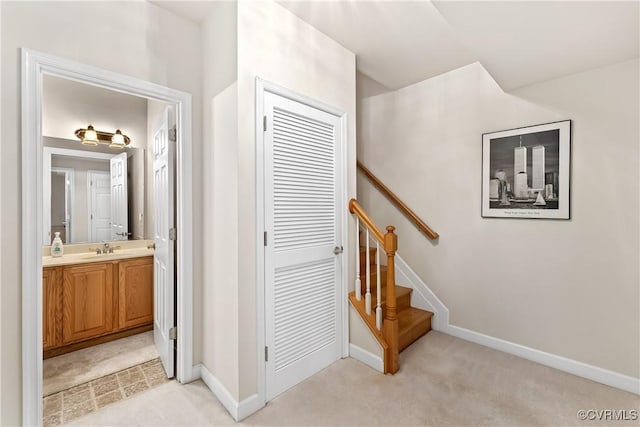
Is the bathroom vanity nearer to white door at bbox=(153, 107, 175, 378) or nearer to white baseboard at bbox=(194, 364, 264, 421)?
white door at bbox=(153, 107, 175, 378)

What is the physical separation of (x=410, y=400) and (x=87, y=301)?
284 cm

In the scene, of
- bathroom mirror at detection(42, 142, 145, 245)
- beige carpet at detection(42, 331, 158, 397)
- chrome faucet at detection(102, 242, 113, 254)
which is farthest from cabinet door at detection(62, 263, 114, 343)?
bathroom mirror at detection(42, 142, 145, 245)

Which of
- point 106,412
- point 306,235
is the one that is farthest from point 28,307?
point 306,235

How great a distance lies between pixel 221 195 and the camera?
1.86 m

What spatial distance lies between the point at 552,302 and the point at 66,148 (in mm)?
4663

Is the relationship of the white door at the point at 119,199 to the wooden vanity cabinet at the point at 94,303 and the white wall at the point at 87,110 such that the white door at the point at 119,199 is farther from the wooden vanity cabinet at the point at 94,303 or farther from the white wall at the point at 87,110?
the wooden vanity cabinet at the point at 94,303

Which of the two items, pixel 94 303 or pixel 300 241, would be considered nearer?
pixel 300 241

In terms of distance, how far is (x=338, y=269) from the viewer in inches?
92.5

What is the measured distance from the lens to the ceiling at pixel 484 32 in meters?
1.46

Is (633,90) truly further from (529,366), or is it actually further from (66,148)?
(66,148)

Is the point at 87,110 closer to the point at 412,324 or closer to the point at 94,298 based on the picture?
the point at 94,298

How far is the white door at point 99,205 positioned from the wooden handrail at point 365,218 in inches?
107

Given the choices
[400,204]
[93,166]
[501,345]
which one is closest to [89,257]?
[93,166]

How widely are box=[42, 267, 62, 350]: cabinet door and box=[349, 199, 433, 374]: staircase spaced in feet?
8.22
